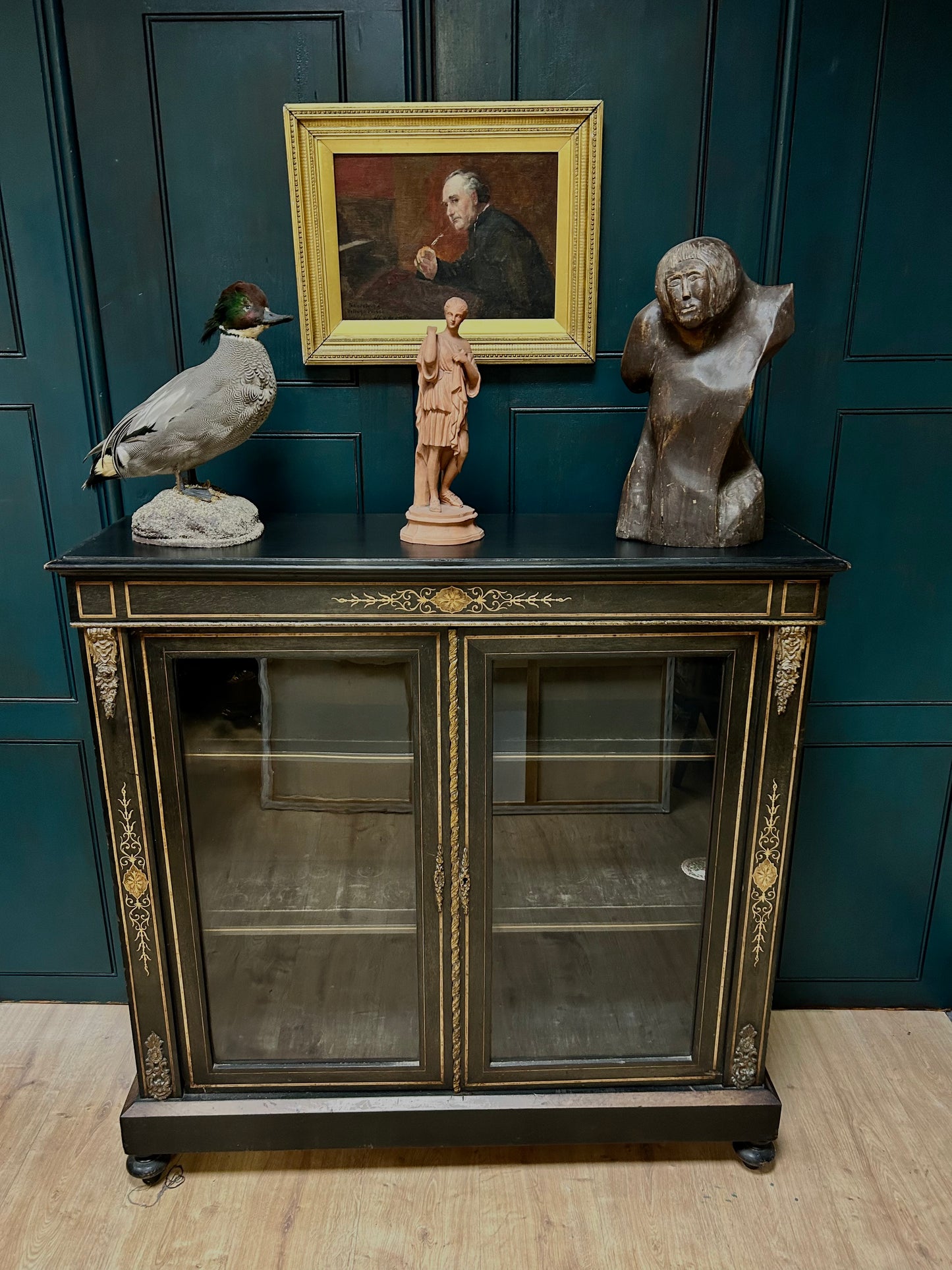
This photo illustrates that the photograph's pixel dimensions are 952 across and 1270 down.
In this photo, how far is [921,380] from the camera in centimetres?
203

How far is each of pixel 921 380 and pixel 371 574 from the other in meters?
1.38

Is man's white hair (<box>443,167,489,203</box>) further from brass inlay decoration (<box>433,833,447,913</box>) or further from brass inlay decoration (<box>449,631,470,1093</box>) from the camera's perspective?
brass inlay decoration (<box>433,833,447,913</box>)

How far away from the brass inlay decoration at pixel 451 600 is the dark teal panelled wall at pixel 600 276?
54 centimetres

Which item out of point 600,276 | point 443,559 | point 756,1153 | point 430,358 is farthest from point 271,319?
point 756,1153

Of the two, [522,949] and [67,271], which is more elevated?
[67,271]

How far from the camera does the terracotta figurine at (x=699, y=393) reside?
160 cm

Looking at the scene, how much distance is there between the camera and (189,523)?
1.71m

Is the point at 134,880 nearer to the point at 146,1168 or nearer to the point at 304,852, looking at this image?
the point at 304,852

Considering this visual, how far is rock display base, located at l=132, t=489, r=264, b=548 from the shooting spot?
1708mm

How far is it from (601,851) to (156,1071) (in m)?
1.07

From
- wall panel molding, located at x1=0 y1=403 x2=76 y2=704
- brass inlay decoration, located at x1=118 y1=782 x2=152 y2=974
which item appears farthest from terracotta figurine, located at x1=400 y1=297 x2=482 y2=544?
wall panel molding, located at x1=0 y1=403 x2=76 y2=704

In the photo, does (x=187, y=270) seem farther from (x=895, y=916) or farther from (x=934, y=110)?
(x=895, y=916)

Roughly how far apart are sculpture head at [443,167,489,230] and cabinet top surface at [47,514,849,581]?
0.73 meters

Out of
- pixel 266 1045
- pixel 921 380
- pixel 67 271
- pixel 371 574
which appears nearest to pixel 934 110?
pixel 921 380
